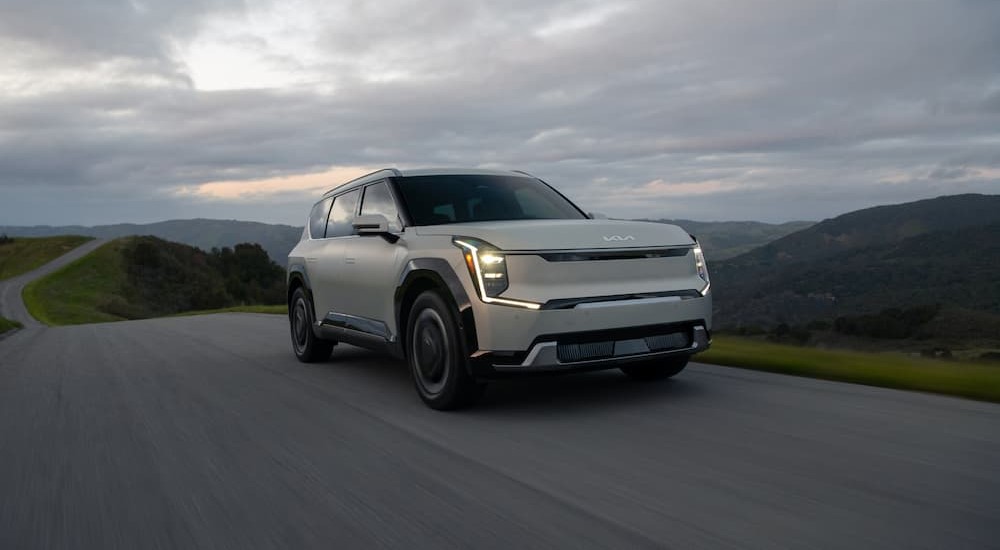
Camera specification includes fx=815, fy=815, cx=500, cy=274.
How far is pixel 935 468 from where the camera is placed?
3775mm

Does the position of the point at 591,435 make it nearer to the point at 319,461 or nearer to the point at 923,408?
the point at 319,461

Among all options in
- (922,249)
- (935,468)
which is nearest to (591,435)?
(935,468)

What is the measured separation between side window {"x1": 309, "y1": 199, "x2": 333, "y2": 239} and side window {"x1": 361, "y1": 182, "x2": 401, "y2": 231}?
1057mm

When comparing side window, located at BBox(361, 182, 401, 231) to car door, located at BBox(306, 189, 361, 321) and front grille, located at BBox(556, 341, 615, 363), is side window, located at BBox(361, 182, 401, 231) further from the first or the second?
front grille, located at BBox(556, 341, 615, 363)

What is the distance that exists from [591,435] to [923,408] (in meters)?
2.17

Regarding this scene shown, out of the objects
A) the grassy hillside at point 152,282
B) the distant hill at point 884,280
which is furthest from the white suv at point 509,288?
the grassy hillside at point 152,282

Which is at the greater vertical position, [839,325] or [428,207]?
[428,207]

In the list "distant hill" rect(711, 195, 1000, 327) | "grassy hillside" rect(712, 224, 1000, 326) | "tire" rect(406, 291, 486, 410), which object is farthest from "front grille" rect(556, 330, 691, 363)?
"grassy hillside" rect(712, 224, 1000, 326)

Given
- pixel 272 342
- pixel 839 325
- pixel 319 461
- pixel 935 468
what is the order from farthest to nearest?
pixel 839 325
pixel 272 342
pixel 319 461
pixel 935 468

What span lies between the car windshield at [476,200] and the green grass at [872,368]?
2.19 meters

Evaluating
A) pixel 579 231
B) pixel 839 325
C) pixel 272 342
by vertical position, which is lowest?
pixel 839 325

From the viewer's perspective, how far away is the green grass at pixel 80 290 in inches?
2329

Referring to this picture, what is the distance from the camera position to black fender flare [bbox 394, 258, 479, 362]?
5.18m

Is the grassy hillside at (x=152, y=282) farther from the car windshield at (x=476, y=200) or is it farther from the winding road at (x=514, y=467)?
the winding road at (x=514, y=467)
